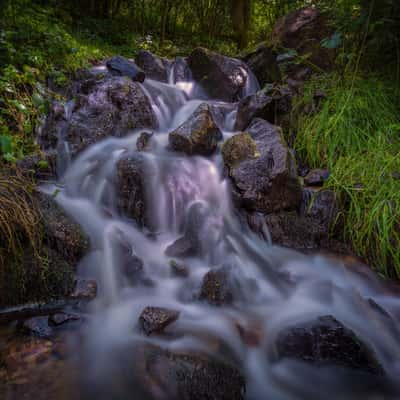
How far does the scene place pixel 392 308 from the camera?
2.31 m

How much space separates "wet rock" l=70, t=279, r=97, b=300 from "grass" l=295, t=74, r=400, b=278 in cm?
221

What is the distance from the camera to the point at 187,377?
168cm

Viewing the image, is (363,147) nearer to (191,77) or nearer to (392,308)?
(392,308)

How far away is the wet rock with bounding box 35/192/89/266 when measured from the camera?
2.31m

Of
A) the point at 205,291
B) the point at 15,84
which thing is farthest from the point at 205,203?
the point at 15,84

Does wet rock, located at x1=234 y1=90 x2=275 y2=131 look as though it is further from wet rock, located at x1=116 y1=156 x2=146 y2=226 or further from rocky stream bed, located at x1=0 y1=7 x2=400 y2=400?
wet rock, located at x1=116 y1=156 x2=146 y2=226

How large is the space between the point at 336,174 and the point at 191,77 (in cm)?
330

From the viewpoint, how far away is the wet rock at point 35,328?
1.89 m

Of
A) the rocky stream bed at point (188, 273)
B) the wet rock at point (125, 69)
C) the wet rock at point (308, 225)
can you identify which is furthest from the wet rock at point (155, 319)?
the wet rock at point (125, 69)

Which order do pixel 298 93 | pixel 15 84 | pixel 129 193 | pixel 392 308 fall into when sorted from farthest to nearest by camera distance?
pixel 298 93, pixel 15 84, pixel 129 193, pixel 392 308

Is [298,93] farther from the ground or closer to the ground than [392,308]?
farther from the ground

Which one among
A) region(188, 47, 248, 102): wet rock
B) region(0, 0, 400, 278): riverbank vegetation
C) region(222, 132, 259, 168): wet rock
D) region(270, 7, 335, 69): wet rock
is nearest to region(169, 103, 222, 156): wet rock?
region(222, 132, 259, 168): wet rock

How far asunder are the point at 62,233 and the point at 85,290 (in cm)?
46

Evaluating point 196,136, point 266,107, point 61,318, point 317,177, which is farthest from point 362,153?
point 61,318
